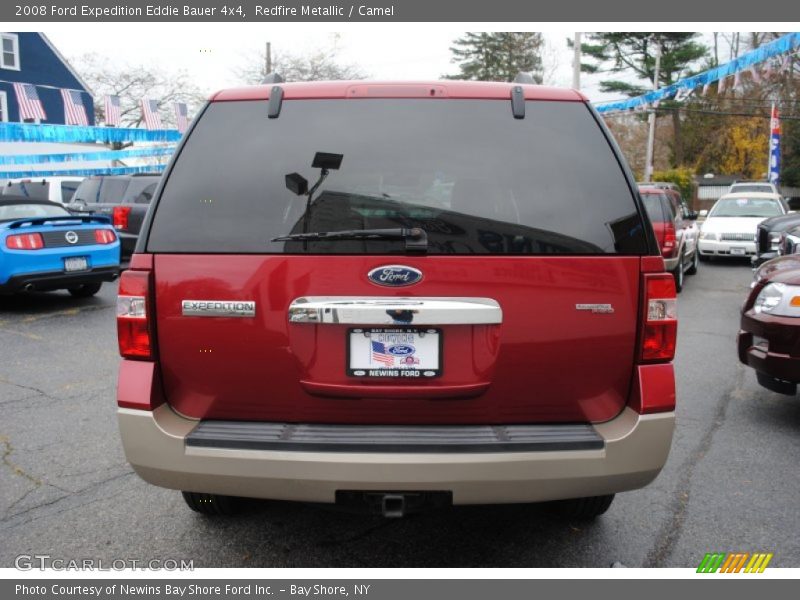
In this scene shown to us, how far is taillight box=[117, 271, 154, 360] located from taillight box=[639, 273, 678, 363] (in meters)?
1.85

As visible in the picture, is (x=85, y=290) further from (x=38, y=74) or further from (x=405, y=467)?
(x=38, y=74)

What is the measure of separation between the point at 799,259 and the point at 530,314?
3.73 meters

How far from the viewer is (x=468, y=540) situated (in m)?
3.24

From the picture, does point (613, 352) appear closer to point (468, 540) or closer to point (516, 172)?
point (516, 172)

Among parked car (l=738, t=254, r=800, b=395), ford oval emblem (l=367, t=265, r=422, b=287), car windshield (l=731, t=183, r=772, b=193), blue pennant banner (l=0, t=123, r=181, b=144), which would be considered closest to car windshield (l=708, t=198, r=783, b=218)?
car windshield (l=731, t=183, r=772, b=193)

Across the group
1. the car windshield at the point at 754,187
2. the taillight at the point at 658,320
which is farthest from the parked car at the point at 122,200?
the car windshield at the point at 754,187

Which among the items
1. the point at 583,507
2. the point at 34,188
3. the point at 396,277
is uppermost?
the point at 396,277

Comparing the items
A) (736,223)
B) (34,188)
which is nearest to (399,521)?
(736,223)

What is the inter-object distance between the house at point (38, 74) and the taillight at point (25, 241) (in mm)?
28915

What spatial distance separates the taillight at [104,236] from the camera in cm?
962

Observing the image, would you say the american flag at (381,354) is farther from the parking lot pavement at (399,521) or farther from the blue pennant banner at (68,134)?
the blue pennant banner at (68,134)

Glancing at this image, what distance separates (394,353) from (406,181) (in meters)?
0.64

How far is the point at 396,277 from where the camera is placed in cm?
250

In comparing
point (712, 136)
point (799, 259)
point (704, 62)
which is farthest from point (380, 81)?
point (712, 136)
